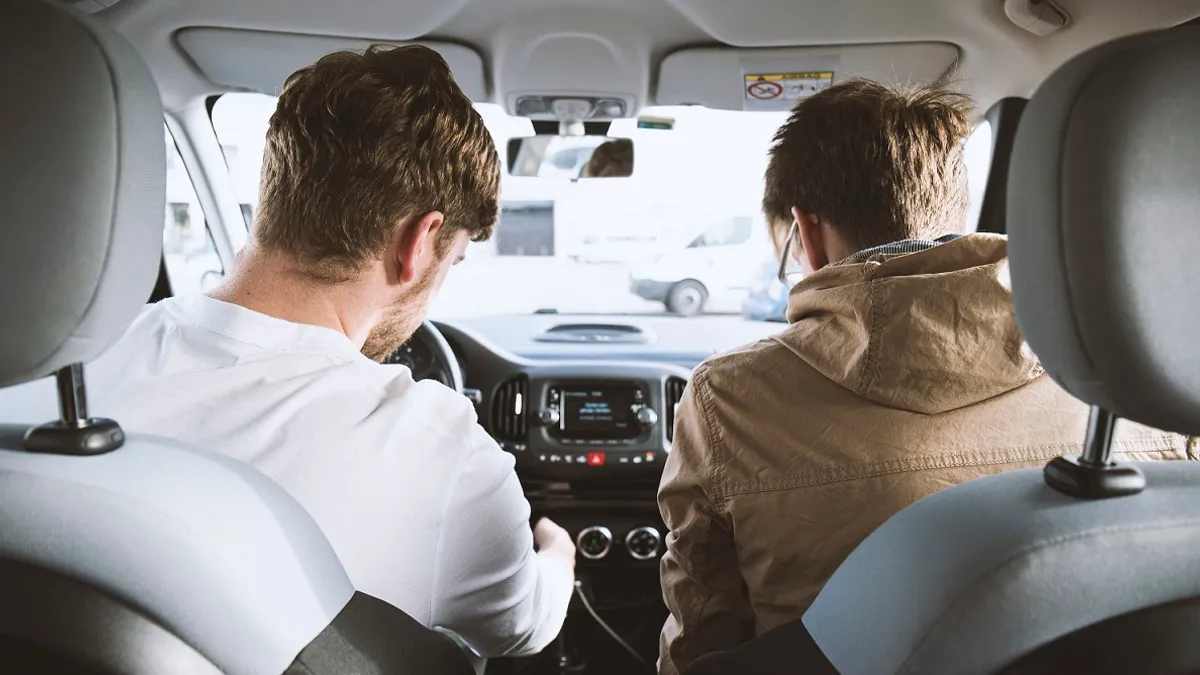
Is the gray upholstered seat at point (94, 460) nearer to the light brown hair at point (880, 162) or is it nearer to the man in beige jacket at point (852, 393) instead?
the man in beige jacket at point (852, 393)

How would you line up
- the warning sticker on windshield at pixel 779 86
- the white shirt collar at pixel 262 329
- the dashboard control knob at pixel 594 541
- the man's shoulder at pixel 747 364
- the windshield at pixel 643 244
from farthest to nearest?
the windshield at pixel 643 244, the dashboard control knob at pixel 594 541, the warning sticker on windshield at pixel 779 86, the man's shoulder at pixel 747 364, the white shirt collar at pixel 262 329

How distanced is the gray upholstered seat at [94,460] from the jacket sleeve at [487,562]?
18.2 inches

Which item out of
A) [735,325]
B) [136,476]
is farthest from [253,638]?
[735,325]

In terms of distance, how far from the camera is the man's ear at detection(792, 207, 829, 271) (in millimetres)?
1802

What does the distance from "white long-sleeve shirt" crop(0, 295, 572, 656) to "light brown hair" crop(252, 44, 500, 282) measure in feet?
0.75

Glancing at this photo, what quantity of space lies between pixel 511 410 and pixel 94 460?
2.37 metres

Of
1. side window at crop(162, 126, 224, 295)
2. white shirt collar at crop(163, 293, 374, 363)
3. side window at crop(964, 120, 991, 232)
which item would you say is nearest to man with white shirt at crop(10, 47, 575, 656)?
white shirt collar at crop(163, 293, 374, 363)

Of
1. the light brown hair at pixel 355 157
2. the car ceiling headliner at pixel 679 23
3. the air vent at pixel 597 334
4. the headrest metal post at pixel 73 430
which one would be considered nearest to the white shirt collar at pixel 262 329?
the light brown hair at pixel 355 157

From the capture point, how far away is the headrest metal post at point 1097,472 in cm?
97

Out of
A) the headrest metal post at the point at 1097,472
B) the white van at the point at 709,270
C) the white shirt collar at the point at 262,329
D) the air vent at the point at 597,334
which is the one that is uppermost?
the headrest metal post at the point at 1097,472

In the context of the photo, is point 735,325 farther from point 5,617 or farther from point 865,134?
point 5,617

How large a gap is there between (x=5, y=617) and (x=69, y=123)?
1.62 feet

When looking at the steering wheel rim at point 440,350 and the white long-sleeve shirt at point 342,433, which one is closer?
the white long-sleeve shirt at point 342,433

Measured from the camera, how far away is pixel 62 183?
84cm
